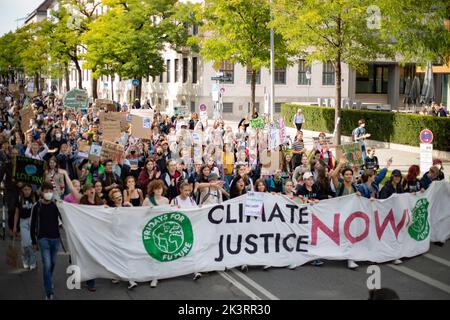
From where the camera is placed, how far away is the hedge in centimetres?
2516

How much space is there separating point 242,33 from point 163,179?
2301 cm

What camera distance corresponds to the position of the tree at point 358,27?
2408 cm

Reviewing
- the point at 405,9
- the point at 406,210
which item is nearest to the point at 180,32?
the point at 405,9

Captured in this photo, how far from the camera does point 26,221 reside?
1066 cm

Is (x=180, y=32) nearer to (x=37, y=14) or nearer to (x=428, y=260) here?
(x=428, y=260)

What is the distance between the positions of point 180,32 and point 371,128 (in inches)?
964

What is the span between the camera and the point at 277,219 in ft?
35.8

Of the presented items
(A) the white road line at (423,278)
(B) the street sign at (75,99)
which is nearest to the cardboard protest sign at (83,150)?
(A) the white road line at (423,278)

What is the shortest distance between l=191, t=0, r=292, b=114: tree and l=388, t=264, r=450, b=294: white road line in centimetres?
2320

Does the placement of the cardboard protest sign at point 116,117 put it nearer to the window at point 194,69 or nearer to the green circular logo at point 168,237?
the green circular logo at point 168,237

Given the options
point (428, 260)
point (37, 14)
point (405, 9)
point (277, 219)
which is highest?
point (37, 14)

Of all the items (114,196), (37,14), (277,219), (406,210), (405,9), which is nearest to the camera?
(114,196)

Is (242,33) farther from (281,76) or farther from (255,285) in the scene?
(255,285)

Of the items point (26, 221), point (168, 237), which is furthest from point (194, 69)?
point (168, 237)
